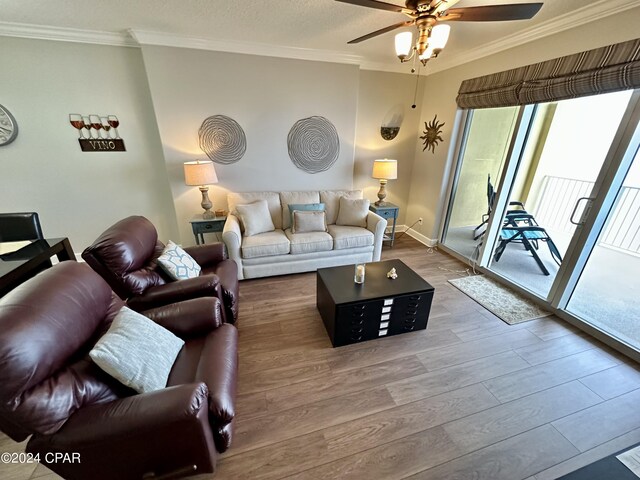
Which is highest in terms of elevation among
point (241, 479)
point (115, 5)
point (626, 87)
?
point (115, 5)

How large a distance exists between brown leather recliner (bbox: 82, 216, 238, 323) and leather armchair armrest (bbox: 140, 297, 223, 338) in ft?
0.70

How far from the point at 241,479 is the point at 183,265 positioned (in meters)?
1.46

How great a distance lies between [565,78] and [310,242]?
8.86ft

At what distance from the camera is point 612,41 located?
1854 mm

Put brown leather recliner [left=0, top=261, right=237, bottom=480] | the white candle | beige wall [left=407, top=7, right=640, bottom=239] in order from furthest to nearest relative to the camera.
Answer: the white candle
beige wall [left=407, top=7, right=640, bottom=239]
brown leather recliner [left=0, top=261, right=237, bottom=480]

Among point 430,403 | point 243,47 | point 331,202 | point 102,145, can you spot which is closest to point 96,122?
point 102,145

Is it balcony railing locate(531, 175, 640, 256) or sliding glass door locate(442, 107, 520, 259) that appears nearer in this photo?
balcony railing locate(531, 175, 640, 256)

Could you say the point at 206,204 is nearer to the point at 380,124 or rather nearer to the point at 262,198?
the point at 262,198

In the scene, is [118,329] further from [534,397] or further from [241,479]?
[534,397]

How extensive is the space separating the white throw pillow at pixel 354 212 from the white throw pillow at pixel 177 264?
6.45ft

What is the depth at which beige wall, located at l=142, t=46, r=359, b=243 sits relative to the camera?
9.51 feet

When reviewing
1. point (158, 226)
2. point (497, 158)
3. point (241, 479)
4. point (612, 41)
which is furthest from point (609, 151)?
point (158, 226)

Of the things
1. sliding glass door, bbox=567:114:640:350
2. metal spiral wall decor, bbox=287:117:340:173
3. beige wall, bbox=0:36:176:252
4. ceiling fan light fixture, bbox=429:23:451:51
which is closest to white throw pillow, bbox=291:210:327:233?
metal spiral wall decor, bbox=287:117:340:173

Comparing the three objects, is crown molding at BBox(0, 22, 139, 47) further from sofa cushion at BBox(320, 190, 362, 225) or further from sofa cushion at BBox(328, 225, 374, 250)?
sofa cushion at BBox(328, 225, 374, 250)
